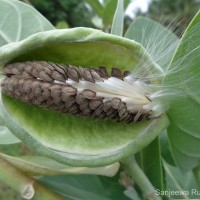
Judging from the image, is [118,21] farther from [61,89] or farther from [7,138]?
[7,138]

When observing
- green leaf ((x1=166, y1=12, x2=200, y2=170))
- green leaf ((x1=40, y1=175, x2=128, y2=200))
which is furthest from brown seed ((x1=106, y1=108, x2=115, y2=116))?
green leaf ((x1=40, y1=175, x2=128, y2=200))

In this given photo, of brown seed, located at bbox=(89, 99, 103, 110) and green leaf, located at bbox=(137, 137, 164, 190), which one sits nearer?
brown seed, located at bbox=(89, 99, 103, 110)

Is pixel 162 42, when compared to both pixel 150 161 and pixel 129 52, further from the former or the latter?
pixel 150 161

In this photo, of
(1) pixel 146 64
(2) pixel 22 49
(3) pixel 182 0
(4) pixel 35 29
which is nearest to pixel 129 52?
(1) pixel 146 64

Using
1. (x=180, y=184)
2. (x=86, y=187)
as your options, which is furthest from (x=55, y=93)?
(x=180, y=184)

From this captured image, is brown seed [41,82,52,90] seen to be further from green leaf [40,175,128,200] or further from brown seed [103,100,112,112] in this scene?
green leaf [40,175,128,200]

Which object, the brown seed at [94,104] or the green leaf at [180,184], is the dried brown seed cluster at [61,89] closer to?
the brown seed at [94,104]
